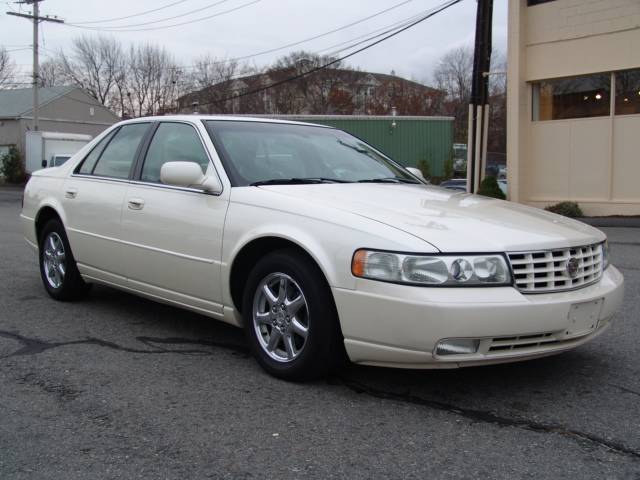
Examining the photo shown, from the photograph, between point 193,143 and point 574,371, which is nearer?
point 574,371

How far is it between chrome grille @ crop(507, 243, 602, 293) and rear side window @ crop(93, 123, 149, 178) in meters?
3.11

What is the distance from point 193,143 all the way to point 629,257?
6802 millimetres

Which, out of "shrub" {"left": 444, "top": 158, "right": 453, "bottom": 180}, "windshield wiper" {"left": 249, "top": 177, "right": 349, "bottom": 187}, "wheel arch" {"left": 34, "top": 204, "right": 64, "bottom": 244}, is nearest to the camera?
"windshield wiper" {"left": 249, "top": 177, "right": 349, "bottom": 187}

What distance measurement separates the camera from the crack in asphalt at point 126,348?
457 cm

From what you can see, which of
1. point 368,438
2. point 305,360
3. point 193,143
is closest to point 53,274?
point 193,143

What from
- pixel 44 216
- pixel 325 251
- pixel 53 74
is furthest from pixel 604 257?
pixel 53 74

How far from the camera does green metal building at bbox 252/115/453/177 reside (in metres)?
32.6

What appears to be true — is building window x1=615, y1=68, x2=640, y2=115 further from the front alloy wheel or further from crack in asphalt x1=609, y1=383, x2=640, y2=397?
the front alloy wheel

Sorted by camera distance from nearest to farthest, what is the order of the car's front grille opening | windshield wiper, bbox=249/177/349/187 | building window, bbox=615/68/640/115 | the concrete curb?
the car's front grille opening, windshield wiper, bbox=249/177/349/187, the concrete curb, building window, bbox=615/68/640/115

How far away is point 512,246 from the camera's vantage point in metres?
3.46

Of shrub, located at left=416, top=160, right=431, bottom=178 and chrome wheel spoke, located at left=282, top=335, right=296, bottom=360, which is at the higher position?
shrub, located at left=416, top=160, right=431, bottom=178

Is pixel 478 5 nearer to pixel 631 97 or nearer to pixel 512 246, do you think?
pixel 631 97

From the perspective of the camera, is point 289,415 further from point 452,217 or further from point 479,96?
point 479,96

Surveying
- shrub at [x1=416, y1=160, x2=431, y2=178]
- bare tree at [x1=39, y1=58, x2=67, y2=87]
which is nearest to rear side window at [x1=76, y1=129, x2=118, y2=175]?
shrub at [x1=416, y1=160, x2=431, y2=178]
